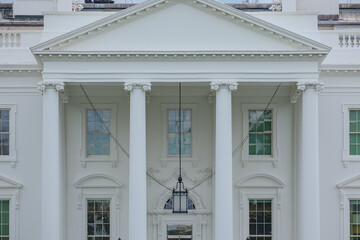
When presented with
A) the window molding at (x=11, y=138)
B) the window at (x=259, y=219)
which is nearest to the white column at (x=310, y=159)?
Result: the window at (x=259, y=219)

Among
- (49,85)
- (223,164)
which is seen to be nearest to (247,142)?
(223,164)

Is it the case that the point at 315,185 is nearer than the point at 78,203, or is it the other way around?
the point at 315,185

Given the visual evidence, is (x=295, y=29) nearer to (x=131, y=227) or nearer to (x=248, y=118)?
(x=248, y=118)

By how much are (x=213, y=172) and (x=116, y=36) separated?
6.64 m

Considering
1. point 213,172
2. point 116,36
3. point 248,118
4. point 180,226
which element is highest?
point 116,36

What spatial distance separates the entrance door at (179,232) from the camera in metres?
31.4

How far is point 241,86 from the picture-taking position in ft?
101

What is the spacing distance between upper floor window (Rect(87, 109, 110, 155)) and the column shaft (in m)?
3.48

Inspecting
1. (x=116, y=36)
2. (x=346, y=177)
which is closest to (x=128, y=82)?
(x=116, y=36)

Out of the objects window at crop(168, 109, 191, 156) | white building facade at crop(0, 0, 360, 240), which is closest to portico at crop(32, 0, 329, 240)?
white building facade at crop(0, 0, 360, 240)

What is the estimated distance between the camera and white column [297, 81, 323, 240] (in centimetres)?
2809

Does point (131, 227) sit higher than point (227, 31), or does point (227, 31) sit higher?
point (227, 31)

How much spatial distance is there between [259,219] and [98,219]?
6.12m

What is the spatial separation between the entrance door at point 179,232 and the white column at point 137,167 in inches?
143
